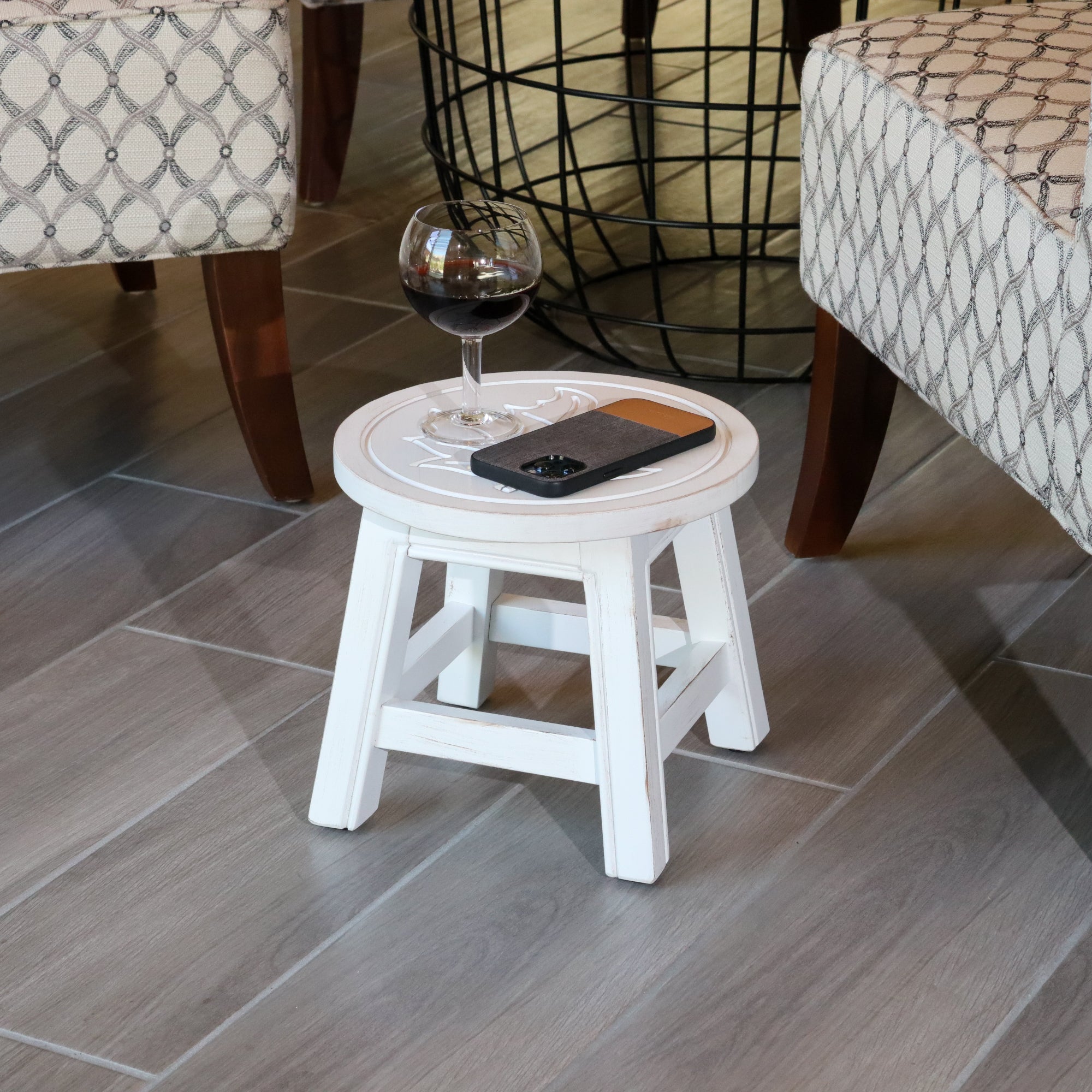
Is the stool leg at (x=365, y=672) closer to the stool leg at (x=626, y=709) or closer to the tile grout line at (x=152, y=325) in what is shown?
the stool leg at (x=626, y=709)

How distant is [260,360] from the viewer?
1479mm

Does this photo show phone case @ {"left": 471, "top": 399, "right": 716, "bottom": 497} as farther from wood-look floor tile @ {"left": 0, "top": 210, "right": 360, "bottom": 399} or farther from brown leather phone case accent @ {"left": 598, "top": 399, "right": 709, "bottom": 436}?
wood-look floor tile @ {"left": 0, "top": 210, "right": 360, "bottom": 399}

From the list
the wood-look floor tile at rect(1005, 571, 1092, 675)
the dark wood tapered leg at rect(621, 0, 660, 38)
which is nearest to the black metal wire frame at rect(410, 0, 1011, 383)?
the dark wood tapered leg at rect(621, 0, 660, 38)

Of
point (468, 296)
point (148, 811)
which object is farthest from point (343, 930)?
point (468, 296)

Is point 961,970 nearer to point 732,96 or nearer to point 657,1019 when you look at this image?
point 657,1019

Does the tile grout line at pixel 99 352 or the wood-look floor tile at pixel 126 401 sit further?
the tile grout line at pixel 99 352

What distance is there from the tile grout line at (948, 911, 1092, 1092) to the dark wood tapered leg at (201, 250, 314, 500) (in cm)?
86

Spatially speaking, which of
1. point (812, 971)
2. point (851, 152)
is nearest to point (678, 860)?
point (812, 971)

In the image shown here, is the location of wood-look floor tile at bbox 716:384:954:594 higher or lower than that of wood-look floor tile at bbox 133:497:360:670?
lower

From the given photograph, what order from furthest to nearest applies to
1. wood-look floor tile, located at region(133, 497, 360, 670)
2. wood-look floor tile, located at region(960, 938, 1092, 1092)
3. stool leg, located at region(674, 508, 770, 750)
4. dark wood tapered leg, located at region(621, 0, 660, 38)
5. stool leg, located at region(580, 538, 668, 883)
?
1. dark wood tapered leg, located at region(621, 0, 660, 38)
2. wood-look floor tile, located at region(133, 497, 360, 670)
3. stool leg, located at region(674, 508, 770, 750)
4. stool leg, located at region(580, 538, 668, 883)
5. wood-look floor tile, located at region(960, 938, 1092, 1092)

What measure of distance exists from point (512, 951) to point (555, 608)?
295mm

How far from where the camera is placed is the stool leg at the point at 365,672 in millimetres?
1010

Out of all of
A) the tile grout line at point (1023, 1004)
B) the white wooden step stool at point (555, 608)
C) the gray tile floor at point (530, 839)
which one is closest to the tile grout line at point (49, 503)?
the gray tile floor at point (530, 839)

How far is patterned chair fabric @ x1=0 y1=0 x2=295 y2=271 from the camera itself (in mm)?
1288
